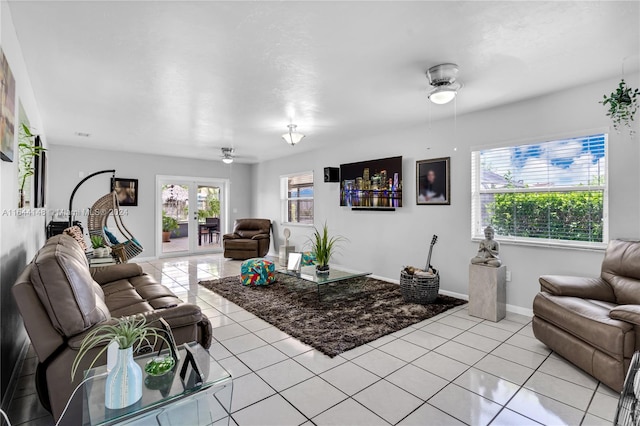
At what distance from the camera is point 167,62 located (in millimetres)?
2779

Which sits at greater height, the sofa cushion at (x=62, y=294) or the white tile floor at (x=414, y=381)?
the sofa cushion at (x=62, y=294)

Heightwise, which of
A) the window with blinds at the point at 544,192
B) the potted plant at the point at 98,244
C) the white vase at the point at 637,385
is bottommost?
the white vase at the point at 637,385

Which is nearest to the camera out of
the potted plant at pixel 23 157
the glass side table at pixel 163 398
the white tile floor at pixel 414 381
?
the glass side table at pixel 163 398

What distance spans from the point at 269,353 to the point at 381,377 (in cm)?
97

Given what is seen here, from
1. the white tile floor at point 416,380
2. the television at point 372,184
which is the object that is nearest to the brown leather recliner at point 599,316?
the white tile floor at point 416,380

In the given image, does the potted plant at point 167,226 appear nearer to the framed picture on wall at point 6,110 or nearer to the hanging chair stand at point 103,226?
the hanging chair stand at point 103,226

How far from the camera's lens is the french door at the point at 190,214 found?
25.8ft

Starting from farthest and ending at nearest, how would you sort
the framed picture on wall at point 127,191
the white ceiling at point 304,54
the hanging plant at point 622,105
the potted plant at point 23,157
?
the framed picture on wall at point 127,191
the hanging plant at point 622,105
the potted plant at point 23,157
the white ceiling at point 304,54

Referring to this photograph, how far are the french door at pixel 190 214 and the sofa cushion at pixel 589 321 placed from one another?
7525mm

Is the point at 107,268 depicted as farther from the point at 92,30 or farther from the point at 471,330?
the point at 471,330

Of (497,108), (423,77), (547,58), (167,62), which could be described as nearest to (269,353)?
(167,62)

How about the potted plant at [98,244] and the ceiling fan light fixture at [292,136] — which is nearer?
the potted plant at [98,244]

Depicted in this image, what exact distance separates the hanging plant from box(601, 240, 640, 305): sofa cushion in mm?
1094

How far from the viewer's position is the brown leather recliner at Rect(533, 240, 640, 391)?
213cm
